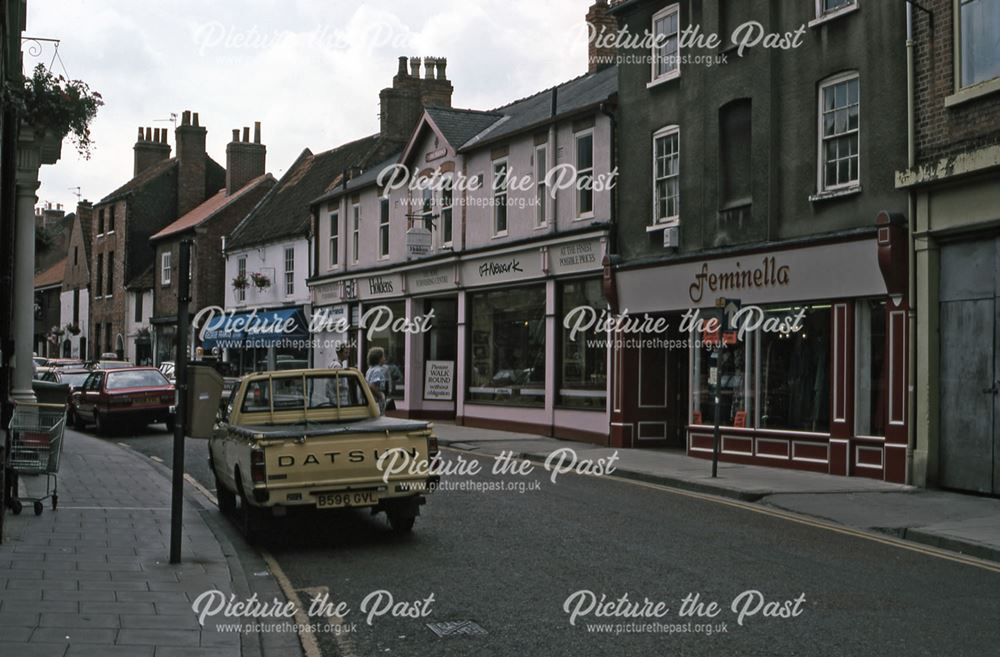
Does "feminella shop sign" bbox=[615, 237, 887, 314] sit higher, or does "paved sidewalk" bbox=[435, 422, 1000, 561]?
"feminella shop sign" bbox=[615, 237, 887, 314]

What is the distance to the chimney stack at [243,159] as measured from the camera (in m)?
51.1

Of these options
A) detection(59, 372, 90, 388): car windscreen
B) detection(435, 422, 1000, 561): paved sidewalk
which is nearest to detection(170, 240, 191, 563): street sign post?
detection(435, 422, 1000, 561): paved sidewalk

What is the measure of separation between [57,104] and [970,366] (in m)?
12.4

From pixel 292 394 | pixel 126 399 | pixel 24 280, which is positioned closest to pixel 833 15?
pixel 292 394

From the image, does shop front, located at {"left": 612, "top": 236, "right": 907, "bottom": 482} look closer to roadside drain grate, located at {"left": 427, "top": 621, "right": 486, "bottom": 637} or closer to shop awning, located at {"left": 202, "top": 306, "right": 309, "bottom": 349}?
roadside drain grate, located at {"left": 427, "top": 621, "right": 486, "bottom": 637}

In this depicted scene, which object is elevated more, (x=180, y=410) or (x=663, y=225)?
(x=663, y=225)

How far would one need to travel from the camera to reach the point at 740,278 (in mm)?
19141

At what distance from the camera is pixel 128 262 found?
56.0m

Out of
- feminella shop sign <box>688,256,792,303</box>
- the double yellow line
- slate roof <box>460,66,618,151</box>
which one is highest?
slate roof <box>460,66,618,151</box>

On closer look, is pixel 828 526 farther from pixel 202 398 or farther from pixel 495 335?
pixel 495 335

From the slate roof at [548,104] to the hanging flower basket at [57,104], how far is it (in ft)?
39.8

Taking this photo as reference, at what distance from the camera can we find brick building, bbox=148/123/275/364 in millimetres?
47156

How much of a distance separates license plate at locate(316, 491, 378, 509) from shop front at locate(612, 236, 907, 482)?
7.38 metres

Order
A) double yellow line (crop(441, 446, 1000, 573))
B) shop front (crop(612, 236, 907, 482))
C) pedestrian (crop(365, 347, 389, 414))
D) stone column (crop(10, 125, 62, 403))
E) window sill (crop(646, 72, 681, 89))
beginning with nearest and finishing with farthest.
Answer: double yellow line (crop(441, 446, 1000, 573)), shop front (crop(612, 236, 907, 482)), stone column (crop(10, 125, 62, 403)), pedestrian (crop(365, 347, 389, 414)), window sill (crop(646, 72, 681, 89))
